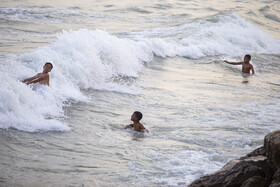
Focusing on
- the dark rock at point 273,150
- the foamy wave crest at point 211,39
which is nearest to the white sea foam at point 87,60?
the foamy wave crest at point 211,39

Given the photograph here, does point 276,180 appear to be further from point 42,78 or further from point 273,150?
point 42,78

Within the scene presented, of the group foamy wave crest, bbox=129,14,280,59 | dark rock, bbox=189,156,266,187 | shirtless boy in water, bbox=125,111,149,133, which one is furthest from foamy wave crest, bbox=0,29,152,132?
dark rock, bbox=189,156,266,187

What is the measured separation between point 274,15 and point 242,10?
2401 millimetres

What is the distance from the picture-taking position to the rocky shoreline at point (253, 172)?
14.0 ft

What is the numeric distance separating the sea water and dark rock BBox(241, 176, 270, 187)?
131 centimetres

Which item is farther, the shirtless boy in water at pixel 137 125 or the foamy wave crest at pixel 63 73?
the shirtless boy in water at pixel 137 125

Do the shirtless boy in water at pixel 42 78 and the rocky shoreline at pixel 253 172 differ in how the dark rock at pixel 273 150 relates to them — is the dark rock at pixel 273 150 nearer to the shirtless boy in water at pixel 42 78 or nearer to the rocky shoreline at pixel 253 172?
the rocky shoreline at pixel 253 172

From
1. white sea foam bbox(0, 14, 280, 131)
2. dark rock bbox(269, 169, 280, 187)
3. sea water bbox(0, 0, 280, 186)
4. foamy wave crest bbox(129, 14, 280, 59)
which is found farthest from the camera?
foamy wave crest bbox(129, 14, 280, 59)

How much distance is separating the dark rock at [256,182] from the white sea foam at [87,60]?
12.6 feet

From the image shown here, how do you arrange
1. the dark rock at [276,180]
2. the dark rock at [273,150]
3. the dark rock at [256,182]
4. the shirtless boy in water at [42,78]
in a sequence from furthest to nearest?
the shirtless boy in water at [42,78]
the dark rock at [273,150]
the dark rock at [256,182]
the dark rock at [276,180]

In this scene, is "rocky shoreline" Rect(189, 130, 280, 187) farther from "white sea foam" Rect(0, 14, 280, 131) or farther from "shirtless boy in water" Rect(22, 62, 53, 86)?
"shirtless boy in water" Rect(22, 62, 53, 86)

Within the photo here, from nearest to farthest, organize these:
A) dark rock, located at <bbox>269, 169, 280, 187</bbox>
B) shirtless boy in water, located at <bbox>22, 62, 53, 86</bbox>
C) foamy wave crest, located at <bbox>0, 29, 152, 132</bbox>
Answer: dark rock, located at <bbox>269, 169, 280, 187</bbox>
foamy wave crest, located at <bbox>0, 29, 152, 132</bbox>
shirtless boy in water, located at <bbox>22, 62, 53, 86</bbox>

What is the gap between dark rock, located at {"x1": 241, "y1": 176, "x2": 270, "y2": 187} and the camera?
13.8 ft

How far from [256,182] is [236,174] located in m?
0.32
